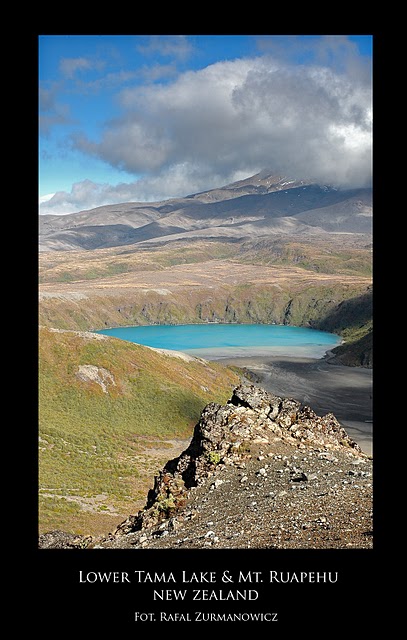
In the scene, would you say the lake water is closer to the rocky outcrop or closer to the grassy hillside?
the grassy hillside

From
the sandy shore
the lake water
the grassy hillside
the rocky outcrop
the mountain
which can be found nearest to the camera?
the mountain

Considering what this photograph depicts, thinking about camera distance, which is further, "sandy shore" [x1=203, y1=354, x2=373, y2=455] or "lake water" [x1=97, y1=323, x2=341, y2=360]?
"lake water" [x1=97, y1=323, x2=341, y2=360]

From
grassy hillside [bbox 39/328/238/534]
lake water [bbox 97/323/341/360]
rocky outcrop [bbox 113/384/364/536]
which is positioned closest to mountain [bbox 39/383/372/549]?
rocky outcrop [bbox 113/384/364/536]

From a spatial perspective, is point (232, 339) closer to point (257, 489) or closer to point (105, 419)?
point (105, 419)

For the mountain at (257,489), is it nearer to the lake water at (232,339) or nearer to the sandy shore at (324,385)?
the sandy shore at (324,385)

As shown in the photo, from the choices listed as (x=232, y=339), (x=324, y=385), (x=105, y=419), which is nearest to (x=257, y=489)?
(x=105, y=419)

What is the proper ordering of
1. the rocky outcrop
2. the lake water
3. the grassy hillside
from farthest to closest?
the lake water → the grassy hillside → the rocky outcrop
